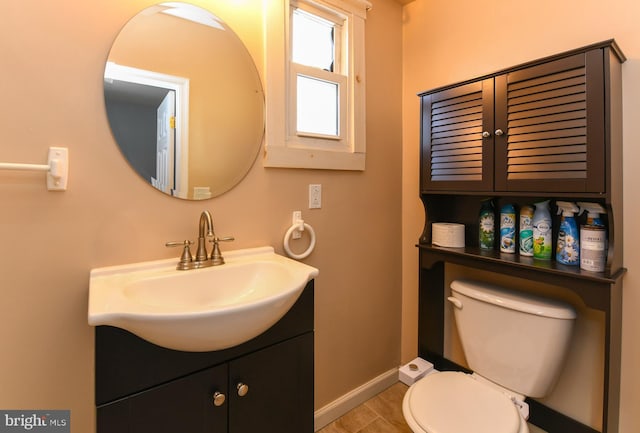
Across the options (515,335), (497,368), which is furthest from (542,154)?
(497,368)

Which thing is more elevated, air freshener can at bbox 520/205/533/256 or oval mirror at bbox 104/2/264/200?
oval mirror at bbox 104/2/264/200

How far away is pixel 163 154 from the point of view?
1082 mm

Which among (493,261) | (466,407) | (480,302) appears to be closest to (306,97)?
(493,261)

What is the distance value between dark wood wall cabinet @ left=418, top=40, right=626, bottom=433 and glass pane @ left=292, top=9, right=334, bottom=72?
554 millimetres

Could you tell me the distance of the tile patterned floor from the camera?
4.95 feet

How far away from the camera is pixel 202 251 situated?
1.09 m

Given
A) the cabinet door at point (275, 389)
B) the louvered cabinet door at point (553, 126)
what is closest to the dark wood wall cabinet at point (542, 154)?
the louvered cabinet door at point (553, 126)

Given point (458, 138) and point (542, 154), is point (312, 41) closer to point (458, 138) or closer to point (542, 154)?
point (458, 138)

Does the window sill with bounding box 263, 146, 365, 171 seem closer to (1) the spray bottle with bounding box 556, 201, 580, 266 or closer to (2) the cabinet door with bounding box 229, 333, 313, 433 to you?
(2) the cabinet door with bounding box 229, 333, 313, 433

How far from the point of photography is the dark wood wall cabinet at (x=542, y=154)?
3.28ft

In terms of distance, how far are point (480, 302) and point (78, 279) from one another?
1526mm

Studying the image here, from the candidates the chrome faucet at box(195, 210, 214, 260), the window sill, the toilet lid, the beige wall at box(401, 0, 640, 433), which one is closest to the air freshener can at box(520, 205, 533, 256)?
the beige wall at box(401, 0, 640, 433)

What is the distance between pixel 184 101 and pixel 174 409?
101 centimetres

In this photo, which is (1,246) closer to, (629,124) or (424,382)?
(424,382)
